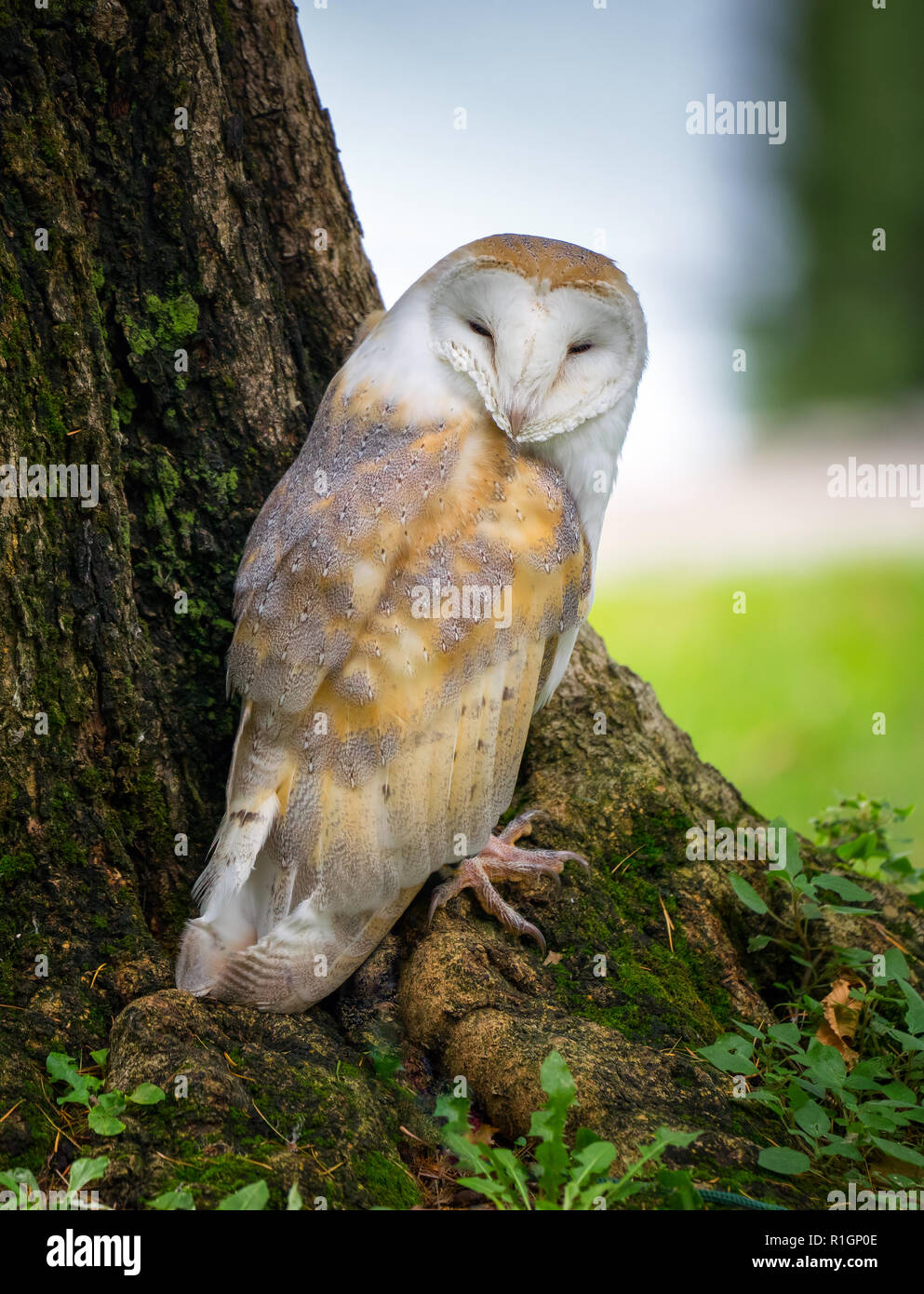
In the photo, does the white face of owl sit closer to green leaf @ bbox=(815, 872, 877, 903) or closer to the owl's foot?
the owl's foot

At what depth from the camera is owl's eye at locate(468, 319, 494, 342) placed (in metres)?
1.96

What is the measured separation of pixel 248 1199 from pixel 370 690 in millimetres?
816

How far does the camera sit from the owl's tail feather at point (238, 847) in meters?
1.83

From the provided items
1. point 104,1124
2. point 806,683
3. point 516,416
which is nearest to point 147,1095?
point 104,1124

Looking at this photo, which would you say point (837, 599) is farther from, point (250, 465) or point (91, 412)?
point (91, 412)

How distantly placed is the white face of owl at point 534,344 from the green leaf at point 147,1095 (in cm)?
129

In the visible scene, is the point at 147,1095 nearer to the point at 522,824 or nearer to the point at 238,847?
the point at 238,847

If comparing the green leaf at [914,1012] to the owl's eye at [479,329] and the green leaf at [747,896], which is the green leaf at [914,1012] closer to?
the green leaf at [747,896]

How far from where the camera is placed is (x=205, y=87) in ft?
6.94

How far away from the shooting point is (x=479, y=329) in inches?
77.8

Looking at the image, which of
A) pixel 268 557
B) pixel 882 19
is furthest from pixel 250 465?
pixel 882 19

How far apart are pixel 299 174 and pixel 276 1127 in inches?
82.6

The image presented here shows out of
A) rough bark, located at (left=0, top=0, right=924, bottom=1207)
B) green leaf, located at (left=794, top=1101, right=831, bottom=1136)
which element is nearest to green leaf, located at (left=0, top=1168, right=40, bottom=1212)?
rough bark, located at (left=0, top=0, right=924, bottom=1207)

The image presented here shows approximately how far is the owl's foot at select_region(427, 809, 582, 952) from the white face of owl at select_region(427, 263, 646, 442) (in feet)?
2.91
